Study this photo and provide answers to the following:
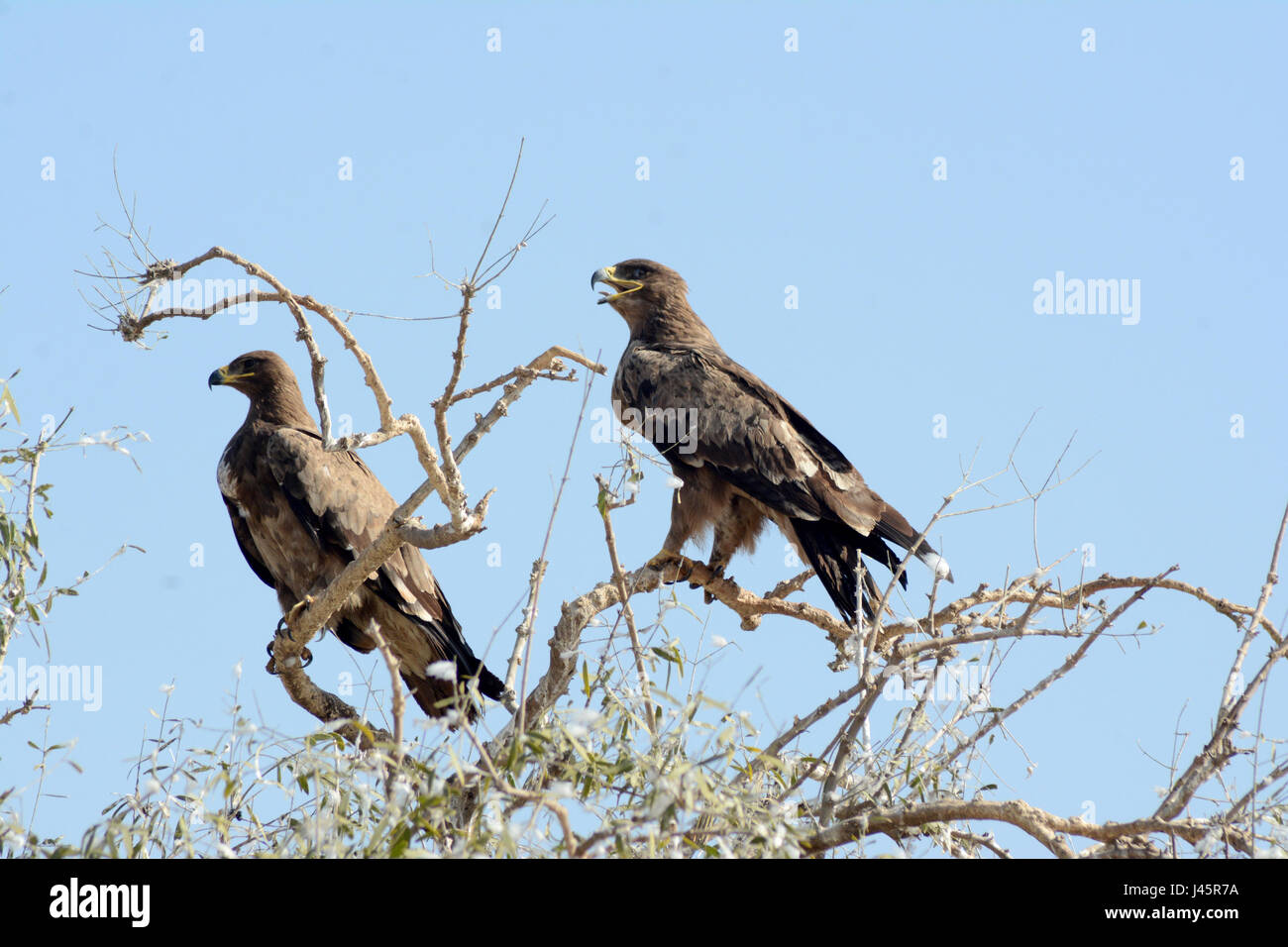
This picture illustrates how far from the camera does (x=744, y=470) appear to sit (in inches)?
259

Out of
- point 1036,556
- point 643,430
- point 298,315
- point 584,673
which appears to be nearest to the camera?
point 584,673

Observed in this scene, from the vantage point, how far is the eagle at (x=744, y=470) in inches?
248

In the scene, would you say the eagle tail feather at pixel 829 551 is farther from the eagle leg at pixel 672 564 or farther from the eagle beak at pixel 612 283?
the eagle beak at pixel 612 283

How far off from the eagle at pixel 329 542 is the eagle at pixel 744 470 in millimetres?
1247

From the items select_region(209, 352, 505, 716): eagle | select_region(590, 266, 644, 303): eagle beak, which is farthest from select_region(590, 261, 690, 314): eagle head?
select_region(209, 352, 505, 716): eagle

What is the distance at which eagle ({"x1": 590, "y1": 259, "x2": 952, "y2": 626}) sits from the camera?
6.29 metres

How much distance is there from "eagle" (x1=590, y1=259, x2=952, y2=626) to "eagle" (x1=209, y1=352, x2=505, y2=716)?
1.25 m

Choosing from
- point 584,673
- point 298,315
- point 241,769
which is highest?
point 298,315

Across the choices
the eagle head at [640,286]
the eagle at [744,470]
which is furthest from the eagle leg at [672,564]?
the eagle head at [640,286]
